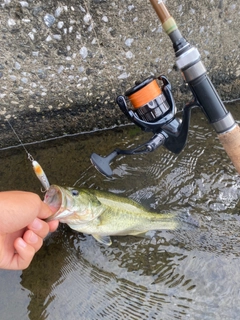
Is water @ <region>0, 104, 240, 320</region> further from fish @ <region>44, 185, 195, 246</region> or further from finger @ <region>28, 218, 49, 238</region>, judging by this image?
finger @ <region>28, 218, 49, 238</region>

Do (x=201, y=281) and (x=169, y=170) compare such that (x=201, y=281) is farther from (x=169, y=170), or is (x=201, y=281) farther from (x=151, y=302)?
(x=169, y=170)

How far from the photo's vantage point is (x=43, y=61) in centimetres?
276

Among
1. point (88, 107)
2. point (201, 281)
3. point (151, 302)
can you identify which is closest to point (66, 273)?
point (151, 302)

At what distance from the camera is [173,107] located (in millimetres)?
2262

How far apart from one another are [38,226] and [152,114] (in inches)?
44.5

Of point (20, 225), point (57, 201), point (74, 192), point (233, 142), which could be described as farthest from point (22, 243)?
point (233, 142)

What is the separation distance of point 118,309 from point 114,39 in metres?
2.33

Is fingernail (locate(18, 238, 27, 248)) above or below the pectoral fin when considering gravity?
above

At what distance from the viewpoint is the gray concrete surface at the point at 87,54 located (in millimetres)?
2590

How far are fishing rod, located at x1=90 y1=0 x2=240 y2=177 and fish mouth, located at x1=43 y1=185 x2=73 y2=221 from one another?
0.33 meters

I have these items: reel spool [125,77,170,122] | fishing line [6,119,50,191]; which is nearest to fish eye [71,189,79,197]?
fishing line [6,119,50,191]

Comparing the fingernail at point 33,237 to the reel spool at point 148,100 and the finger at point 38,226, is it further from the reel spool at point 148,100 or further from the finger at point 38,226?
the reel spool at point 148,100

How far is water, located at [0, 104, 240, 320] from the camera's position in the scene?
261 centimetres

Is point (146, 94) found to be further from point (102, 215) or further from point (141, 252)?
point (141, 252)
